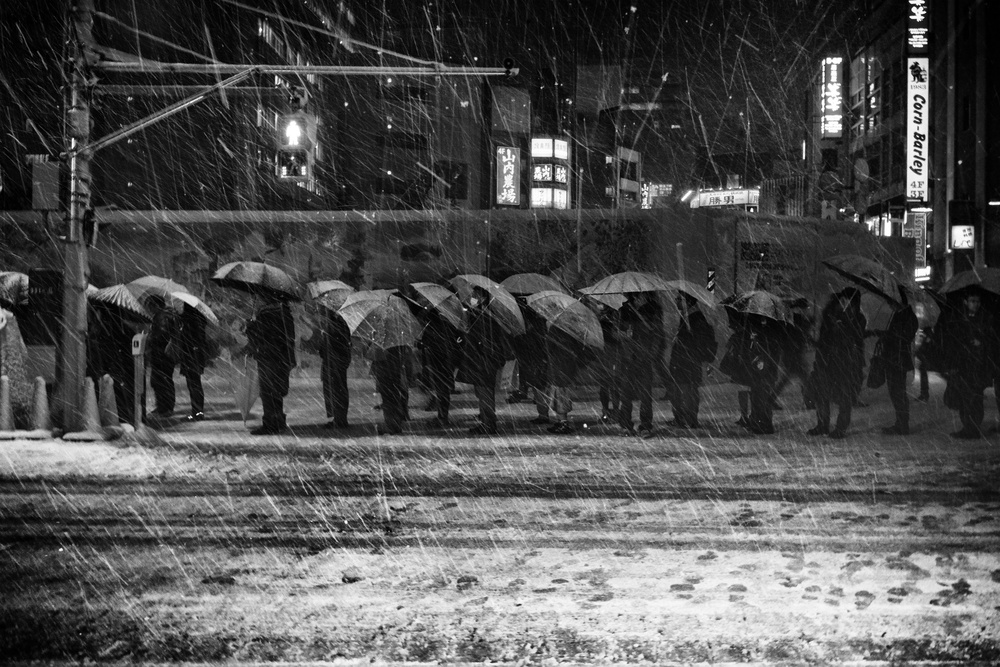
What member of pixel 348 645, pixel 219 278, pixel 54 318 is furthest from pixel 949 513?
pixel 54 318

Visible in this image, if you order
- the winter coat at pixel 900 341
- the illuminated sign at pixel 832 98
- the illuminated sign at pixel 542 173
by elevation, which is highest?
the illuminated sign at pixel 832 98

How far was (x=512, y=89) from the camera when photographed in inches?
1644

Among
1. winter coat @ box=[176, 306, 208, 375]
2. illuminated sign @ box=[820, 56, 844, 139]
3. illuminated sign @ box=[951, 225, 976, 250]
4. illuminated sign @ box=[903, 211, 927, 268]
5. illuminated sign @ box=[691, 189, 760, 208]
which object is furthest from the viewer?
illuminated sign @ box=[691, 189, 760, 208]

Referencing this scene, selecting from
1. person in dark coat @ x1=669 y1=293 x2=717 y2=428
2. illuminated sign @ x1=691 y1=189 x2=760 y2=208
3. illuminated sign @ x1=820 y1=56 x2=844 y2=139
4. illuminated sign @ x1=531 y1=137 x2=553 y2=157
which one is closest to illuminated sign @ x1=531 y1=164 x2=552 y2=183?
illuminated sign @ x1=531 y1=137 x2=553 y2=157

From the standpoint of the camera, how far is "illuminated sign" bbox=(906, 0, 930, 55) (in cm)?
3197

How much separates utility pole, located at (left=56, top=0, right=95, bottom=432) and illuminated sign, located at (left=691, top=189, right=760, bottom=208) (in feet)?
152

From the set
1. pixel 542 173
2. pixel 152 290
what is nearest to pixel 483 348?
pixel 152 290

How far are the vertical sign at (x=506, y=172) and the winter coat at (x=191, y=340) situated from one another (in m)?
19.8

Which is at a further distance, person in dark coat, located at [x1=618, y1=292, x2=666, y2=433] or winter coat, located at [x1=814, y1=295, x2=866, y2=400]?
person in dark coat, located at [x1=618, y1=292, x2=666, y2=433]

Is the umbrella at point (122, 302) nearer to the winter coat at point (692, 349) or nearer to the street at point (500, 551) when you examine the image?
the street at point (500, 551)

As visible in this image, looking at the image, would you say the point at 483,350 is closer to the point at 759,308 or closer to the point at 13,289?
the point at 759,308

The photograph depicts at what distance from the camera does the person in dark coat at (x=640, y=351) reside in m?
12.7

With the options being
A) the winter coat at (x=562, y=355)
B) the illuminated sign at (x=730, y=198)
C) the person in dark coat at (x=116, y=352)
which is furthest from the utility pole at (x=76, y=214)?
the illuminated sign at (x=730, y=198)

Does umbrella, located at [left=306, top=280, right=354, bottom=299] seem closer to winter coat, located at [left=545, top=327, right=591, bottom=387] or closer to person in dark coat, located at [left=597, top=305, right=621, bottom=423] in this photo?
winter coat, located at [left=545, top=327, right=591, bottom=387]
